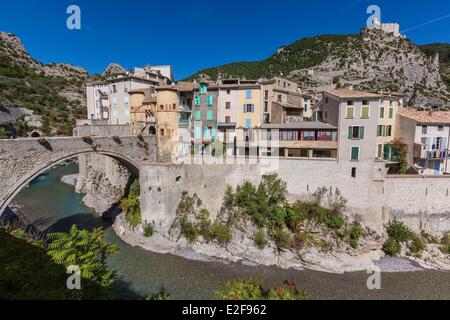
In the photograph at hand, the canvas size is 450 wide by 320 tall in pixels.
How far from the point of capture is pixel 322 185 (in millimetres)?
25141

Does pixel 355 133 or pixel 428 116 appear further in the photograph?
pixel 428 116

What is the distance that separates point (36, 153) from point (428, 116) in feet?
143

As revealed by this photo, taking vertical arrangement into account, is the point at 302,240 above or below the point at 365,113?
below

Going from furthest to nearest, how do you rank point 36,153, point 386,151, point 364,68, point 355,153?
point 364,68, point 386,151, point 355,153, point 36,153

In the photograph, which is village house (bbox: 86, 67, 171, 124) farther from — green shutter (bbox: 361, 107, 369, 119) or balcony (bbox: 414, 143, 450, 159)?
balcony (bbox: 414, 143, 450, 159)

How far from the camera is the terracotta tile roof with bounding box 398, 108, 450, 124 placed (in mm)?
27270

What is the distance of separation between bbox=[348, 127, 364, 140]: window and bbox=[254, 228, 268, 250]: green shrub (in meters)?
13.6

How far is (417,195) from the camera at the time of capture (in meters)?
24.1

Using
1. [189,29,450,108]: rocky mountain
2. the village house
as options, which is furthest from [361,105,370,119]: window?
[189,29,450,108]: rocky mountain

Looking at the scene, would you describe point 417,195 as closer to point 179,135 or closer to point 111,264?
point 179,135

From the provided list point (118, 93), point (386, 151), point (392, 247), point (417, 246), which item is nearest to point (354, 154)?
point (386, 151)

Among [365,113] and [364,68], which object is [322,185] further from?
[364,68]
